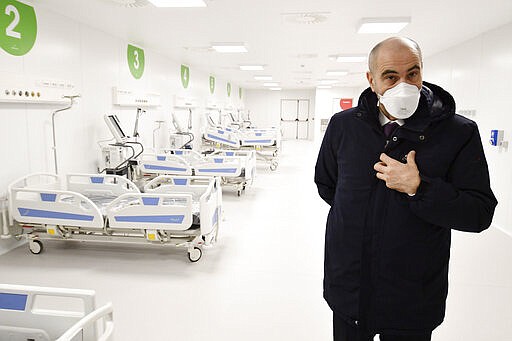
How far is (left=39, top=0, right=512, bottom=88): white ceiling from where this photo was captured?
4375 millimetres

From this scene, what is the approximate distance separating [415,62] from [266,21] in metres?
4.30

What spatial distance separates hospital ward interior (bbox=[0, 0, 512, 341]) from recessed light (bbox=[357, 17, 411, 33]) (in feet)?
0.09

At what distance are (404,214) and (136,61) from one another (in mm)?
7013

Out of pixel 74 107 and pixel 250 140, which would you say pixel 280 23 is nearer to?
pixel 74 107

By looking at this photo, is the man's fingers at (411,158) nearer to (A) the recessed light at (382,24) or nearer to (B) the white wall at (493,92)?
(A) the recessed light at (382,24)

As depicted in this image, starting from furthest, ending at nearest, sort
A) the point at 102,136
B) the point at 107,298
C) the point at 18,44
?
1. the point at 102,136
2. the point at 18,44
3. the point at 107,298

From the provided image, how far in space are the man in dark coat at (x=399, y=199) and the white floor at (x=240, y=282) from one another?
147cm

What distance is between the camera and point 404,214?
50.4 inches

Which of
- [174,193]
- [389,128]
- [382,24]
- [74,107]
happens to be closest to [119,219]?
[174,193]

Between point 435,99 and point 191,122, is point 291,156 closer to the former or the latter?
point 191,122

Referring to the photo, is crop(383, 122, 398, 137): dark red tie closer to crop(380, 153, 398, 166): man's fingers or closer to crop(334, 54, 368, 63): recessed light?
crop(380, 153, 398, 166): man's fingers

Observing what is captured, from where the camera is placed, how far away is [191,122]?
10258mm

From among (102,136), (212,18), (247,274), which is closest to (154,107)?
(102,136)

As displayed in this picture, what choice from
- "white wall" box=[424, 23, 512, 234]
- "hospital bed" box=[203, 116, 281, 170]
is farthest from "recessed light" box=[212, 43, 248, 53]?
"white wall" box=[424, 23, 512, 234]
